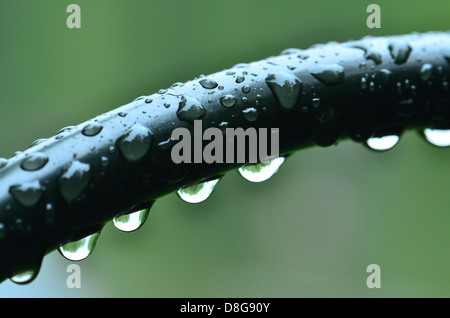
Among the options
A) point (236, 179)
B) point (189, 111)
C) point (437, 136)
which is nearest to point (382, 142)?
point (437, 136)

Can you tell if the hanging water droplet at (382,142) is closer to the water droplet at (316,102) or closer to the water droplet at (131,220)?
the water droplet at (316,102)

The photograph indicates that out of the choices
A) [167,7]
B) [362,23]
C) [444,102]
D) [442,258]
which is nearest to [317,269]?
[442,258]

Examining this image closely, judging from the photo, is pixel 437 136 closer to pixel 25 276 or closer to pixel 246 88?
pixel 246 88

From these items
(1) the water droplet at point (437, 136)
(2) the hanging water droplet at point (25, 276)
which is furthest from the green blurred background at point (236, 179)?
(2) the hanging water droplet at point (25, 276)

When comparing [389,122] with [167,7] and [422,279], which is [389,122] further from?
[422,279]

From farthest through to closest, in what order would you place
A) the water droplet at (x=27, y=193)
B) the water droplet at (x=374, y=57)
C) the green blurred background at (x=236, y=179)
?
1. the green blurred background at (x=236, y=179)
2. the water droplet at (x=374, y=57)
3. the water droplet at (x=27, y=193)

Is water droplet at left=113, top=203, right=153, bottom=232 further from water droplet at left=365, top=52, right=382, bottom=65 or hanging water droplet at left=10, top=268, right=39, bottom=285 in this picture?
water droplet at left=365, top=52, right=382, bottom=65

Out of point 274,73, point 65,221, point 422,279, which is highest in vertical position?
point 422,279
